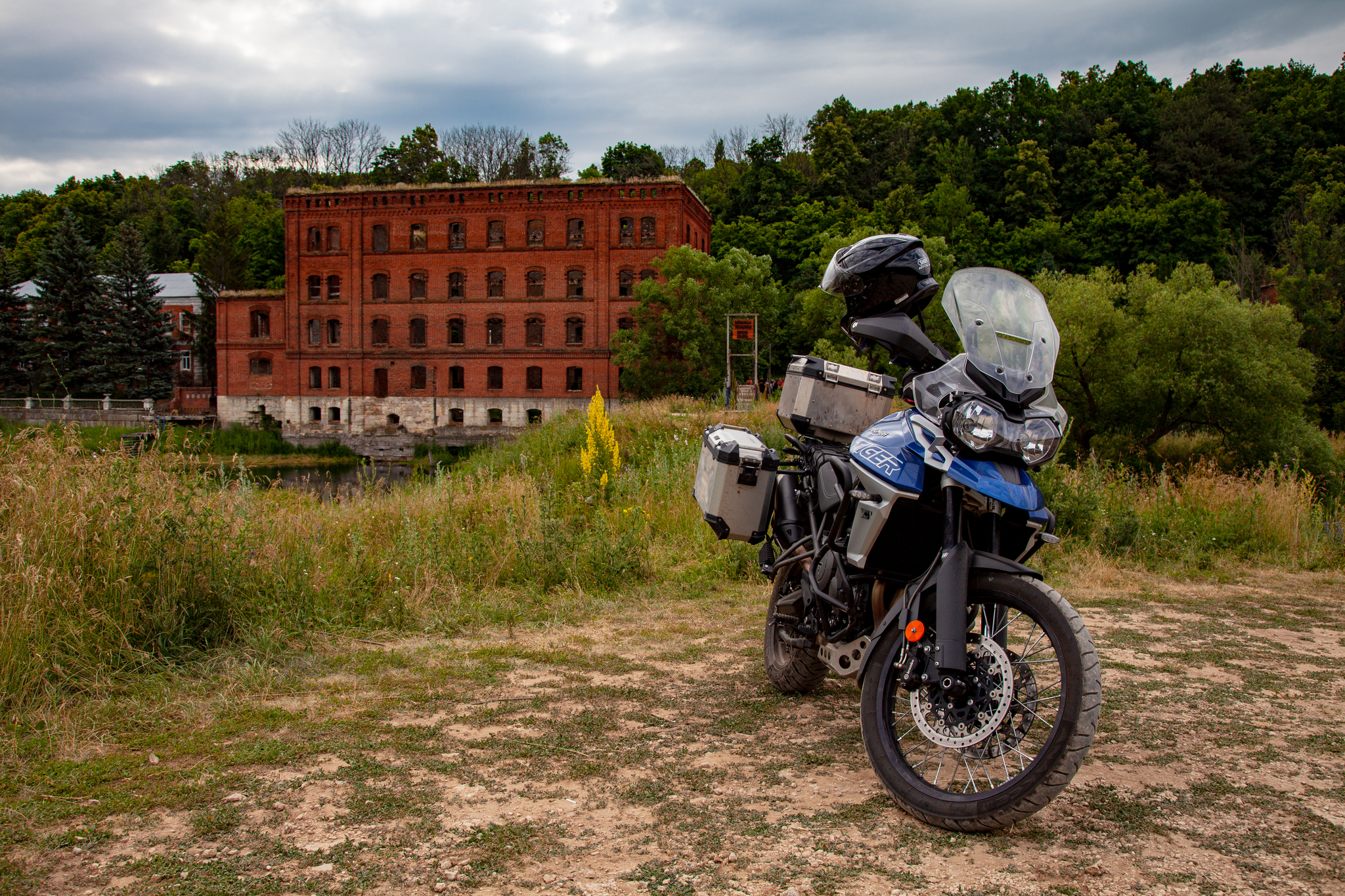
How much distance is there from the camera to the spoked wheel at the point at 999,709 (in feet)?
8.79

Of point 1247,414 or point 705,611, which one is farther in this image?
point 1247,414

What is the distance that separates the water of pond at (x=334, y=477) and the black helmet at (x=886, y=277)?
Result: 534 centimetres

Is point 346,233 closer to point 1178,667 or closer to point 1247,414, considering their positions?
point 1247,414

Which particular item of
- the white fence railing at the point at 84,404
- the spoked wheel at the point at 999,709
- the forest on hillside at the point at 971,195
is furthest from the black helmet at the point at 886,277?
the white fence railing at the point at 84,404

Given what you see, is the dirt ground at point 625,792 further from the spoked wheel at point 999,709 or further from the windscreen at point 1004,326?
the windscreen at point 1004,326

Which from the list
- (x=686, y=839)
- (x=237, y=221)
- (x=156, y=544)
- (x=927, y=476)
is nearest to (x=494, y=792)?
(x=686, y=839)

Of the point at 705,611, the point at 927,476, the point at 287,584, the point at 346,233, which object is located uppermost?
the point at 346,233

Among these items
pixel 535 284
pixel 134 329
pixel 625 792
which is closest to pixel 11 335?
pixel 134 329

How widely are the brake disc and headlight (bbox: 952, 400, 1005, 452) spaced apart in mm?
668

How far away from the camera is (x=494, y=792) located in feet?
10.5

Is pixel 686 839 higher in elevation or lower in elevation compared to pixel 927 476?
lower

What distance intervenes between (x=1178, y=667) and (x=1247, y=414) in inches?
928

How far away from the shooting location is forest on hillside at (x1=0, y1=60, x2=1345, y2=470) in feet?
155

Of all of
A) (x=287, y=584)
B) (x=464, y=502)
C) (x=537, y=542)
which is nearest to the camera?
(x=287, y=584)
